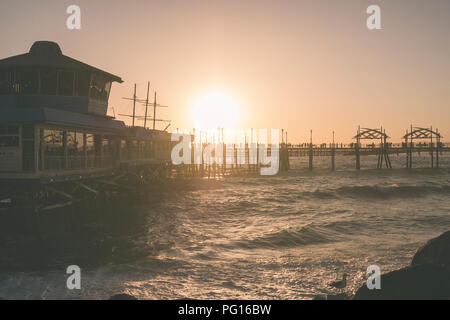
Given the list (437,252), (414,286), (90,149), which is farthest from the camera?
(90,149)

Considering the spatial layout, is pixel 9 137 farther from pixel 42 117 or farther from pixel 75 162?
pixel 75 162

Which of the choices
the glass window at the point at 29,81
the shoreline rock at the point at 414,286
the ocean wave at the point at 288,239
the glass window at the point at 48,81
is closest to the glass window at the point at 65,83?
the glass window at the point at 48,81

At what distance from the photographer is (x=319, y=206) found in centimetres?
3188

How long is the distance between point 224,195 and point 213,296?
2841 cm

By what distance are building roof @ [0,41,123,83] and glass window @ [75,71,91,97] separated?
1.30ft

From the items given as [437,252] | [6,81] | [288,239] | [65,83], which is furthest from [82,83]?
[437,252]

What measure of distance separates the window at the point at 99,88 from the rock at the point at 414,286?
856 inches

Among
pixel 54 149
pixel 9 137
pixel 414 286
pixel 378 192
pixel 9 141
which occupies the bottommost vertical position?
pixel 378 192

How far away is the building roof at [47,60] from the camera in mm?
21844

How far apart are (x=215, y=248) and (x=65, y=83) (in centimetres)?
1440

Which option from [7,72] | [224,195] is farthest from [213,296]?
[224,195]

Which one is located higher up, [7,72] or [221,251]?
[7,72]

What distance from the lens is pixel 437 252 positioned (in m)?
10.4
